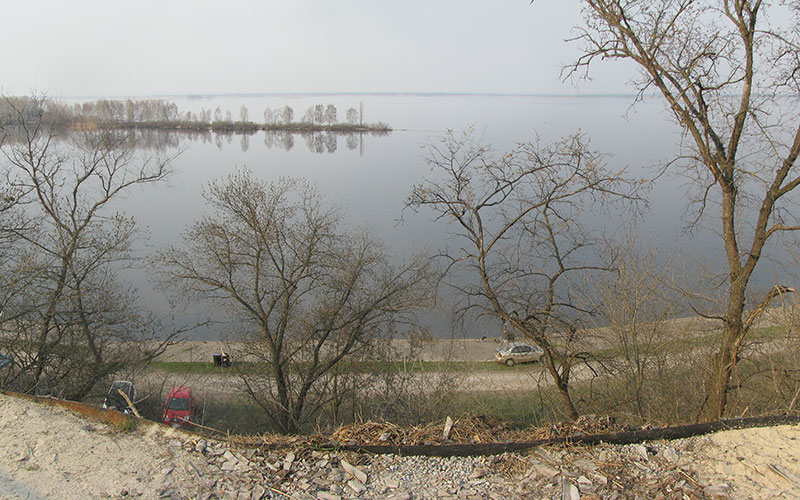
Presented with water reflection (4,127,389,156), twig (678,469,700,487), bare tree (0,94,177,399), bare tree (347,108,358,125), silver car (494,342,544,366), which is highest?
bare tree (347,108,358,125)

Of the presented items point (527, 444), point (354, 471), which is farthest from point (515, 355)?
point (354, 471)

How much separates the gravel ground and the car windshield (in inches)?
320

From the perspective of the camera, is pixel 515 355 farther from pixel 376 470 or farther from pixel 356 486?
pixel 356 486

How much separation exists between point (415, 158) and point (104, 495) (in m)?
35.7

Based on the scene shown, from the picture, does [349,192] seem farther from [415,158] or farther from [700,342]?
[700,342]

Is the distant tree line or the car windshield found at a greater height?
the distant tree line

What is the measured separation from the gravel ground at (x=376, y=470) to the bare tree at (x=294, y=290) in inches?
259

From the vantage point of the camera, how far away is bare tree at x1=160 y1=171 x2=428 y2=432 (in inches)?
442

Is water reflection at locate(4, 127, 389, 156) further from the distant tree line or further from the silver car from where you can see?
the silver car

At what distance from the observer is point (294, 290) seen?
1166 cm

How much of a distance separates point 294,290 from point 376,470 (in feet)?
25.9

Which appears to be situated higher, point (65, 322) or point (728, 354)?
point (728, 354)

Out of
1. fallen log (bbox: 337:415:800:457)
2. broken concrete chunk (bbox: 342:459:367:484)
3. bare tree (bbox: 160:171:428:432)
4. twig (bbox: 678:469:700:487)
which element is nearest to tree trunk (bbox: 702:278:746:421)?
fallen log (bbox: 337:415:800:457)

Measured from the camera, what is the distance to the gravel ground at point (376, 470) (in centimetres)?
378
